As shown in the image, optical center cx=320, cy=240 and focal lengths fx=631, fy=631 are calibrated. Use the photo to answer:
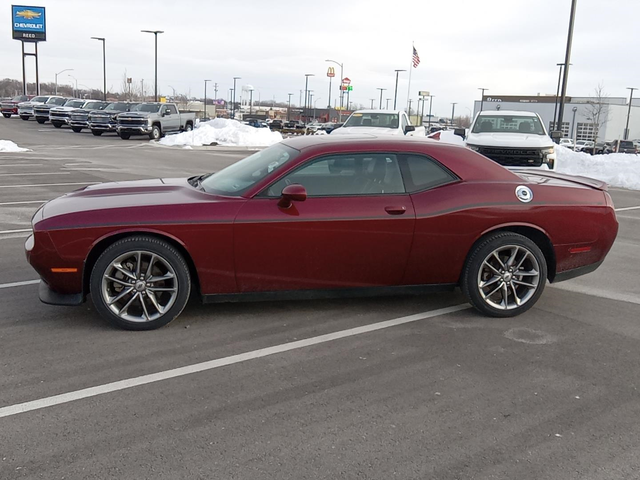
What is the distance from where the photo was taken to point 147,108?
108 feet

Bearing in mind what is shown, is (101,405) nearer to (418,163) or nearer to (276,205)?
(276,205)

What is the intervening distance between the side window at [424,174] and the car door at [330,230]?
0.10 m

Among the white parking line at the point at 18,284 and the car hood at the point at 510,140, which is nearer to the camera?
the white parking line at the point at 18,284

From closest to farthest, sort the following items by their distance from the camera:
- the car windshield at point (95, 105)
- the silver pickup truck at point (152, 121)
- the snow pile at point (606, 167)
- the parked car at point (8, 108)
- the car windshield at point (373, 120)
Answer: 1. the snow pile at point (606, 167)
2. the car windshield at point (373, 120)
3. the silver pickup truck at point (152, 121)
4. the car windshield at point (95, 105)
5. the parked car at point (8, 108)

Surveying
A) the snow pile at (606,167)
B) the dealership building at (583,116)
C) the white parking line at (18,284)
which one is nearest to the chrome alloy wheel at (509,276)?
the white parking line at (18,284)

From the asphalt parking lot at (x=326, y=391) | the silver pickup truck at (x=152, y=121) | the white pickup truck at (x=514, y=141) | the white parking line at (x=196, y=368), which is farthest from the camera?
the silver pickup truck at (x=152, y=121)

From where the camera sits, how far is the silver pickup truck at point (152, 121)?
1243 inches

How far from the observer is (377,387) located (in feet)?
13.4

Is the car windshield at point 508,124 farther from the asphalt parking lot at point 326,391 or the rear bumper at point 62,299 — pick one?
the rear bumper at point 62,299

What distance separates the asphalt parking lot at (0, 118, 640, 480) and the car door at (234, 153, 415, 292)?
409 millimetres

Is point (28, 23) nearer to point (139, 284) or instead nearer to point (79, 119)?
point (79, 119)

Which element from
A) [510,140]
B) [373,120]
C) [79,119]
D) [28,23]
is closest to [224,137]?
[79,119]

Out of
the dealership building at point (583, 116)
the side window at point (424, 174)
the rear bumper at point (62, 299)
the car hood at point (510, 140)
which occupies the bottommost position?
the rear bumper at point (62, 299)

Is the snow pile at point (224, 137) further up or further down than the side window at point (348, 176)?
further down
